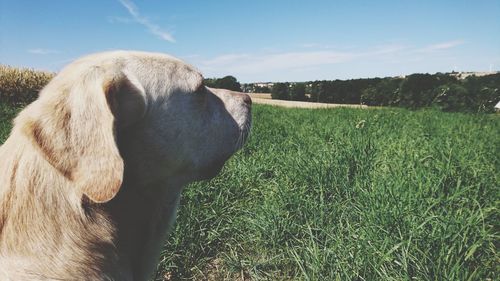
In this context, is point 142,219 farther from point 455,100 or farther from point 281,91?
point 281,91

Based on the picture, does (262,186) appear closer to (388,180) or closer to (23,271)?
(388,180)

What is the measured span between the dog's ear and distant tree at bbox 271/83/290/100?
153 feet

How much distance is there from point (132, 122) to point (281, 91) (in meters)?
47.2

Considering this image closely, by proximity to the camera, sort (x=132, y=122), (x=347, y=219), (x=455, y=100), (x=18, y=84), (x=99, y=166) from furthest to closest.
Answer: (x=18, y=84) < (x=455, y=100) < (x=347, y=219) < (x=132, y=122) < (x=99, y=166)

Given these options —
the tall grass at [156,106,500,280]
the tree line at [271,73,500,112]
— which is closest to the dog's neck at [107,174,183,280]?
the tall grass at [156,106,500,280]

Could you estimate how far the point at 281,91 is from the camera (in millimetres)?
48438

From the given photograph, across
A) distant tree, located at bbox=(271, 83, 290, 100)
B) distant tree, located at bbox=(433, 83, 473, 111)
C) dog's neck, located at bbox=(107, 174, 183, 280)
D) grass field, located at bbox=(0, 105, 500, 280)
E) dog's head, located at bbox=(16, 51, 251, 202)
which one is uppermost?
dog's head, located at bbox=(16, 51, 251, 202)

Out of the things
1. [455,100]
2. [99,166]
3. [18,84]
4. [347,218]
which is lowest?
[455,100]

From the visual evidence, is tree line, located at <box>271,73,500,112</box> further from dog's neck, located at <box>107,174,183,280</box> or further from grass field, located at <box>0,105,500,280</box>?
dog's neck, located at <box>107,174,183,280</box>

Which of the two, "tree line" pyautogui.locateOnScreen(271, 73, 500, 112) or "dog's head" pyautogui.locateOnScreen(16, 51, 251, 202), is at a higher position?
"dog's head" pyautogui.locateOnScreen(16, 51, 251, 202)

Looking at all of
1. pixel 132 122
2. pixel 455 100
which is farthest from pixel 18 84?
pixel 132 122

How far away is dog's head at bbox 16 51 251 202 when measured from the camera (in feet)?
4.75

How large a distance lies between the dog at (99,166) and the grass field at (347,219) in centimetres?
115

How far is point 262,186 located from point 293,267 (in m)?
1.50
